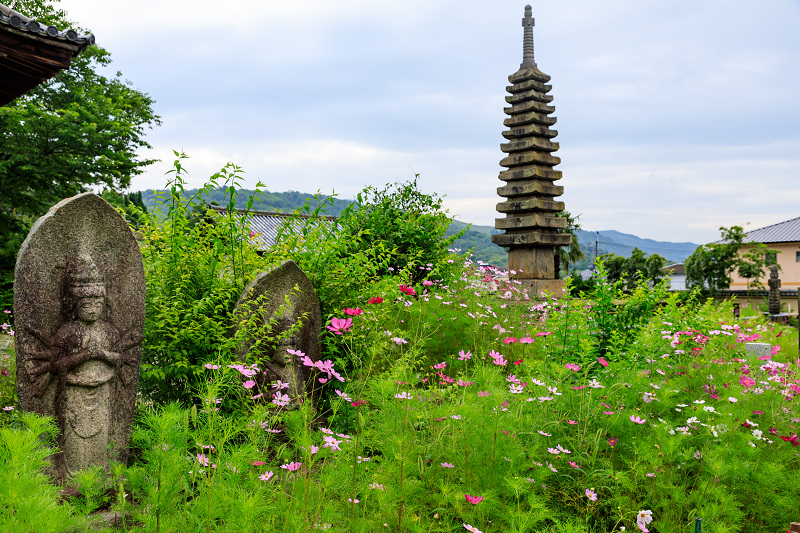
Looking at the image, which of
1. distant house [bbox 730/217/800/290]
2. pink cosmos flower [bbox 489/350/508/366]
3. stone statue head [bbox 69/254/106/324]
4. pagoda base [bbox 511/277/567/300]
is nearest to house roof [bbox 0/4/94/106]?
stone statue head [bbox 69/254/106/324]

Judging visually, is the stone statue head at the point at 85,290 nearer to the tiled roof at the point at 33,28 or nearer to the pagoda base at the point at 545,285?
the tiled roof at the point at 33,28

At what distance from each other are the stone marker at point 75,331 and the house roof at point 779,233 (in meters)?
49.6

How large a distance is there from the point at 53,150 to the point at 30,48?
12.6 metres

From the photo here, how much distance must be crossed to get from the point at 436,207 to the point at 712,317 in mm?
5720

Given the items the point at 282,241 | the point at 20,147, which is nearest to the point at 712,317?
the point at 282,241

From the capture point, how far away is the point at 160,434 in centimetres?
234

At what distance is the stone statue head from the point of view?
372 cm

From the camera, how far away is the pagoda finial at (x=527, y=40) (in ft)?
A: 43.9

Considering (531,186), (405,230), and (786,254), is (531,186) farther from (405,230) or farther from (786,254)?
(786,254)

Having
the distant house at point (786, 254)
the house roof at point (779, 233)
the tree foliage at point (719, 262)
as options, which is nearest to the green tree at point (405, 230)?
the tree foliage at point (719, 262)

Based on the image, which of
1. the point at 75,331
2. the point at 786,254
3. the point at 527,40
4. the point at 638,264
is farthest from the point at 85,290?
the point at 786,254

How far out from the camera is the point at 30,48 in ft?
22.7

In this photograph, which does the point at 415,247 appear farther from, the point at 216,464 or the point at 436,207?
the point at 216,464

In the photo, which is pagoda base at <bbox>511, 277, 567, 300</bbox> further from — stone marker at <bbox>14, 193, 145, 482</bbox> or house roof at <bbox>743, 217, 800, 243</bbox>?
house roof at <bbox>743, 217, 800, 243</bbox>
